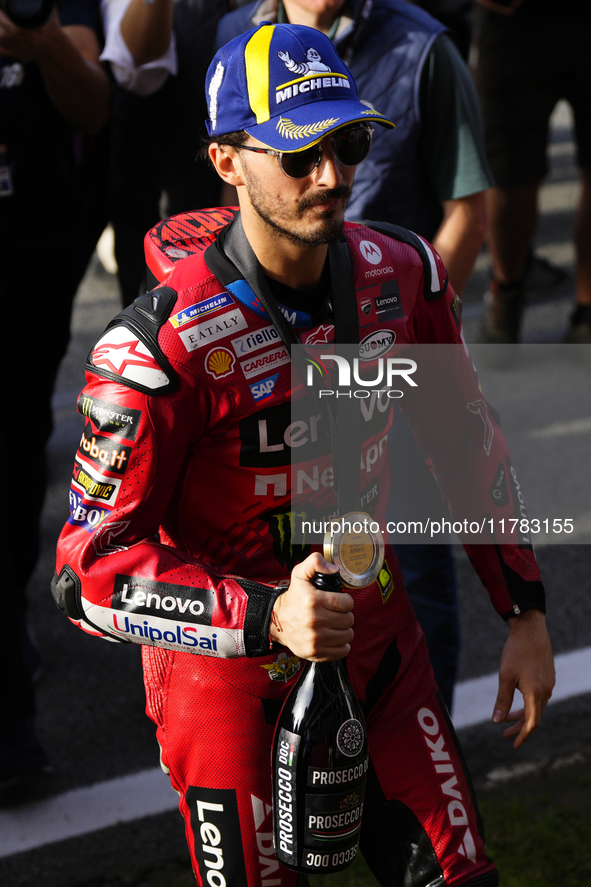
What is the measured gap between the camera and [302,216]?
6.47ft

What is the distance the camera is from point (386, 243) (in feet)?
7.41

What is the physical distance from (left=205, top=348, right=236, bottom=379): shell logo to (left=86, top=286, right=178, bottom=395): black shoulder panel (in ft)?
0.26

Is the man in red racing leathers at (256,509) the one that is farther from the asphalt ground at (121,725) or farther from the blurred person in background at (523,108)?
the blurred person in background at (523,108)

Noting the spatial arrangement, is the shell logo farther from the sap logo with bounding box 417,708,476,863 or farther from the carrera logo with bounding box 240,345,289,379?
the sap logo with bounding box 417,708,476,863

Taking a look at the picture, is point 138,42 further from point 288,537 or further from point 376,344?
point 288,537

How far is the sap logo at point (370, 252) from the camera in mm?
2197

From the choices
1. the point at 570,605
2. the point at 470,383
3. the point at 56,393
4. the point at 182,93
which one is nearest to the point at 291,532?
the point at 470,383

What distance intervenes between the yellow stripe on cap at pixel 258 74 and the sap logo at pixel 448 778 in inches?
48.9

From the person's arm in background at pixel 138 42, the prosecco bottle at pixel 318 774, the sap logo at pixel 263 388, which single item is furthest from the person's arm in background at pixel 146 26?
the prosecco bottle at pixel 318 774

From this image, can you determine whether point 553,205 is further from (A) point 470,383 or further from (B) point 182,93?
(A) point 470,383

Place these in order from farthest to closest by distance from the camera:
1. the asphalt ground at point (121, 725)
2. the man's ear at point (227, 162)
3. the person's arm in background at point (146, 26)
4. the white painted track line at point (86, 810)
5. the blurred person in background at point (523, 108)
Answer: the blurred person in background at point (523, 108) → the person's arm in background at point (146, 26) → the white painted track line at point (86, 810) → the asphalt ground at point (121, 725) → the man's ear at point (227, 162)

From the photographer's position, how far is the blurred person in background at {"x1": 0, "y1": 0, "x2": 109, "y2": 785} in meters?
3.24

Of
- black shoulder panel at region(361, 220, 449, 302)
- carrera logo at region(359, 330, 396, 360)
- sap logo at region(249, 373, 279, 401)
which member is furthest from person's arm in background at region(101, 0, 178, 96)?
sap logo at region(249, 373, 279, 401)

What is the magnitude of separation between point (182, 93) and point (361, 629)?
2.18 meters
